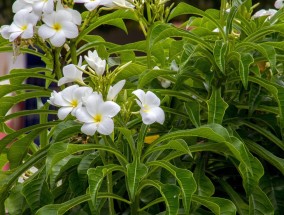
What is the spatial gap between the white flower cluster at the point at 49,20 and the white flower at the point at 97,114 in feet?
0.66

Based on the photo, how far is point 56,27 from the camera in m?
1.44

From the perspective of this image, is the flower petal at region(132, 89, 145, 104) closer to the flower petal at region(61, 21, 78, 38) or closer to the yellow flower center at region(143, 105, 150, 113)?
the yellow flower center at region(143, 105, 150, 113)

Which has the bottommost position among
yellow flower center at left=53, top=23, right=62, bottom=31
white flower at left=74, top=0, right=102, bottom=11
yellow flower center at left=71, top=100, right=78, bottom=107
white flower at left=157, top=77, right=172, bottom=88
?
white flower at left=157, top=77, right=172, bottom=88

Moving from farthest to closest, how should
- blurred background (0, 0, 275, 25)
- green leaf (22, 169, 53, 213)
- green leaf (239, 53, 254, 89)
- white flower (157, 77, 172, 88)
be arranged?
blurred background (0, 0, 275, 25) < white flower (157, 77, 172, 88) < green leaf (22, 169, 53, 213) < green leaf (239, 53, 254, 89)

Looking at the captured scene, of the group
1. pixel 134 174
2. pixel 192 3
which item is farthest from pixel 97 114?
pixel 192 3

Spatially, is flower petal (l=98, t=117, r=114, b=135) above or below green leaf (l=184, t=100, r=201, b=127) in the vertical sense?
above

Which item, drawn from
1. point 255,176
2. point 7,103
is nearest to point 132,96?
point 255,176

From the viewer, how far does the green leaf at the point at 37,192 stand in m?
1.49

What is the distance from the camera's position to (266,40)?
160 cm

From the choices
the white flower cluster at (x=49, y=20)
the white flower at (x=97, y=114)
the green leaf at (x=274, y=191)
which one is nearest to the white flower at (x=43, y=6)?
the white flower cluster at (x=49, y=20)

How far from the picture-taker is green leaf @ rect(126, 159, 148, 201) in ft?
4.19

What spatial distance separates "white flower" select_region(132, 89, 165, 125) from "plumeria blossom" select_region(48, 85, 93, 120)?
88 millimetres

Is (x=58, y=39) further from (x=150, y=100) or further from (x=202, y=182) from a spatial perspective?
(x=202, y=182)

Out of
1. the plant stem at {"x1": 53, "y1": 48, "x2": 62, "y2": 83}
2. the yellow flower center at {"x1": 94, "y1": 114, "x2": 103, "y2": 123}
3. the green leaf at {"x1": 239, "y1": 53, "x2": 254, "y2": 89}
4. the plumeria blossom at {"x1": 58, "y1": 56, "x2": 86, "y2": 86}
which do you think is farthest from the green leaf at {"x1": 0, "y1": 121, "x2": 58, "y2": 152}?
the green leaf at {"x1": 239, "y1": 53, "x2": 254, "y2": 89}
